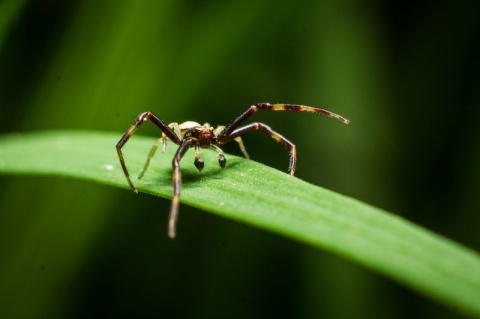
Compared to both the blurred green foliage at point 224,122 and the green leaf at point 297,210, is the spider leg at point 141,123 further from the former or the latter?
the blurred green foliage at point 224,122

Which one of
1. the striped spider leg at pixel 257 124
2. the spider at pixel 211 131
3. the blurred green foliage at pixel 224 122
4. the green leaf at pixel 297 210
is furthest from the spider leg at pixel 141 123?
the blurred green foliage at pixel 224 122

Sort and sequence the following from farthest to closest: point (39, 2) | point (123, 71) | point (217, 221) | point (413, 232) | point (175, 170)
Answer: point (39, 2), point (217, 221), point (123, 71), point (175, 170), point (413, 232)

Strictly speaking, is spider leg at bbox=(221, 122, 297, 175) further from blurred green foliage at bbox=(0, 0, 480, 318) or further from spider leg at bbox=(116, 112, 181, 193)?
blurred green foliage at bbox=(0, 0, 480, 318)

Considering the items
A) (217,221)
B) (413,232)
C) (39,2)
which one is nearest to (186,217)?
(217,221)

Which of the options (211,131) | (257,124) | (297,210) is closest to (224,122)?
(211,131)

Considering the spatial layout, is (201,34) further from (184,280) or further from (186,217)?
(184,280)

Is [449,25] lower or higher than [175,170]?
higher
